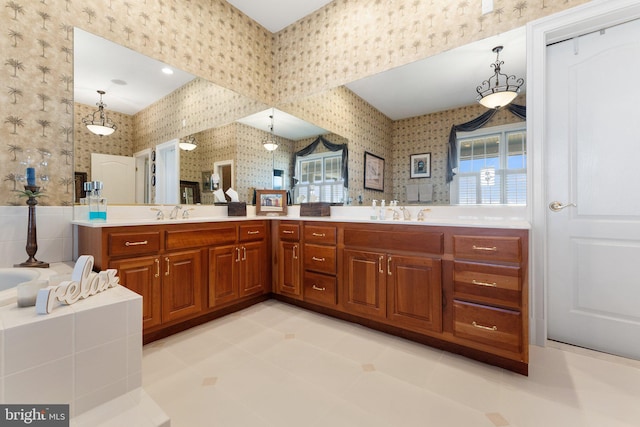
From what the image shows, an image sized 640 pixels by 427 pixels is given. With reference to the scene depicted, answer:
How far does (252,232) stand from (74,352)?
1.78 metres

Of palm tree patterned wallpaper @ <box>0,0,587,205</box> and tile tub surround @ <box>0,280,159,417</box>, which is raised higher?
palm tree patterned wallpaper @ <box>0,0,587,205</box>

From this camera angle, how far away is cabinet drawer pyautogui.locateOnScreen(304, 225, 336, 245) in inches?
95.9

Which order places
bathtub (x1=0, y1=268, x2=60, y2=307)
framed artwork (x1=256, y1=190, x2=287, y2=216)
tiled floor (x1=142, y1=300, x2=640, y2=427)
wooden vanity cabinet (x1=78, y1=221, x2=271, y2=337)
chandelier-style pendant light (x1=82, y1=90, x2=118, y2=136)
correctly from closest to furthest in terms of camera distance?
tiled floor (x1=142, y1=300, x2=640, y2=427), bathtub (x1=0, y1=268, x2=60, y2=307), wooden vanity cabinet (x1=78, y1=221, x2=271, y2=337), chandelier-style pendant light (x1=82, y1=90, x2=118, y2=136), framed artwork (x1=256, y1=190, x2=287, y2=216)

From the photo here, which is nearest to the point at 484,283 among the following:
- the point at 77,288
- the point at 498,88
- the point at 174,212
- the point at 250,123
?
the point at 498,88

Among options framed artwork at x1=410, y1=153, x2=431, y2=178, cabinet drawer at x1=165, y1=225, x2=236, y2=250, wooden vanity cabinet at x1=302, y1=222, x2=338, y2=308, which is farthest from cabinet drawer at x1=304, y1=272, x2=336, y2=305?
framed artwork at x1=410, y1=153, x2=431, y2=178

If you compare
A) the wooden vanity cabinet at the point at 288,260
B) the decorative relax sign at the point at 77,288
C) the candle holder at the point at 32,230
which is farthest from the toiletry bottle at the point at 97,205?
the wooden vanity cabinet at the point at 288,260

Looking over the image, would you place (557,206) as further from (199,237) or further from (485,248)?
(199,237)

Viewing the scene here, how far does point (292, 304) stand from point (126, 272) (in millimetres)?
1507

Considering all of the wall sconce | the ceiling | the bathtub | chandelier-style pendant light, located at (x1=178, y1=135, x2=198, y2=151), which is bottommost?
the bathtub

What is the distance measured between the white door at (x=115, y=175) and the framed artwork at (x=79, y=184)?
6cm

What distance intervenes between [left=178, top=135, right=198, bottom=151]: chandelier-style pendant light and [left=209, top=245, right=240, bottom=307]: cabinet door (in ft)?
3.62

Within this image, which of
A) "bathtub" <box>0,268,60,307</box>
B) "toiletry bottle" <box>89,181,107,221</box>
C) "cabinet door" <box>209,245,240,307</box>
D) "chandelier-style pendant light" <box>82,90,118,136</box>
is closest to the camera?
"bathtub" <box>0,268,60,307</box>

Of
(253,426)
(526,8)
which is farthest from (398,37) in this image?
(253,426)

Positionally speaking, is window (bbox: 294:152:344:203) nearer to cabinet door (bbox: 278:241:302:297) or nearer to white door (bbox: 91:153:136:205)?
cabinet door (bbox: 278:241:302:297)
